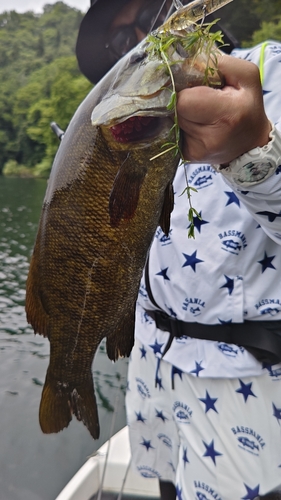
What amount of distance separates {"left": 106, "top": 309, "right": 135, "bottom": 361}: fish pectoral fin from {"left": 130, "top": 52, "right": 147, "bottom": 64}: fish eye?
689 millimetres

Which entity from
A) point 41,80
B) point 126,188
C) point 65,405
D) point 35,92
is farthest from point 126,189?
point 41,80

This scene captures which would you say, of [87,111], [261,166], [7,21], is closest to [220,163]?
[261,166]

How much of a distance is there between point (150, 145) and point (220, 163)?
0.58ft

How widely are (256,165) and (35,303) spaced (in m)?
0.79

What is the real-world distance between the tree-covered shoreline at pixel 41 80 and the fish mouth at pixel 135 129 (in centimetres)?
2067

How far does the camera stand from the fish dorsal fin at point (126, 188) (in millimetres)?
1037

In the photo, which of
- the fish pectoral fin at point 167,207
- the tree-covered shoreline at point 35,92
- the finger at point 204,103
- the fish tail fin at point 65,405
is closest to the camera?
the finger at point 204,103

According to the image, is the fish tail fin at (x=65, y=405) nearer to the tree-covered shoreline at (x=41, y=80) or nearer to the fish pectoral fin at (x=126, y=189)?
the fish pectoral fin at (x=126, y=189)

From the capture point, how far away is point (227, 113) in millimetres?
845

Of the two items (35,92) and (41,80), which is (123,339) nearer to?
(35,92)

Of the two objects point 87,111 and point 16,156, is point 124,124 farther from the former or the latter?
point 16,156

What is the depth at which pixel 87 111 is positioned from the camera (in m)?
1.09

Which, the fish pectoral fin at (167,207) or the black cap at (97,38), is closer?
the fish pectoral fin at (167,207)

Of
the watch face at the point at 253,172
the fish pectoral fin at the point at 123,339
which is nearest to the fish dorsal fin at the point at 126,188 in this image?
the watch face at the point at 253,172
